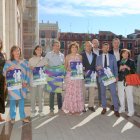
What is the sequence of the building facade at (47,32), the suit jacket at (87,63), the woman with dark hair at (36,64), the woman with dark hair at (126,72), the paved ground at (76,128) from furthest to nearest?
the building facade at (47,32) < the suit jacket at (87,63) < the woman with dark hair at (126,72) < the woman with dark hair at (36,64) < the paved ground at (76,128)

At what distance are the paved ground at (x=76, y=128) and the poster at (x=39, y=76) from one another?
32.5 inches

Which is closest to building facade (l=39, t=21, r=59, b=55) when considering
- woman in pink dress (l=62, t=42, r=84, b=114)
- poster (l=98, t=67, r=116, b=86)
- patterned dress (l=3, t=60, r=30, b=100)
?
woman in pink dress (l=62, t=42, r=84, b=114)

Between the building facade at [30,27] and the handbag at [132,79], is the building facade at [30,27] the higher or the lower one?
the higher one

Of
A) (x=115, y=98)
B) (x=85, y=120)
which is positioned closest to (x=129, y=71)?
(x=115, y=98)

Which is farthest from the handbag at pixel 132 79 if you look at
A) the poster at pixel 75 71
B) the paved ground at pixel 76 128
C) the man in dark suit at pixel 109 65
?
the poster at pixel 75 71

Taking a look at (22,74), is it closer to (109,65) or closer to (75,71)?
(75,71)

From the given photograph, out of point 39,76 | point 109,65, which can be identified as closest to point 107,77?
point 109,65

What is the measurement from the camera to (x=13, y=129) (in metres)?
8.02

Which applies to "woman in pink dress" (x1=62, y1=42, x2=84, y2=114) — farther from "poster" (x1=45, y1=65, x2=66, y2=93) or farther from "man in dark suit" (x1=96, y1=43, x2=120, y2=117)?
"man in dark suit" (x1=96, y1=43, x2=120, y2=117)

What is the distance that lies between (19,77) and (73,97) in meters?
1.66

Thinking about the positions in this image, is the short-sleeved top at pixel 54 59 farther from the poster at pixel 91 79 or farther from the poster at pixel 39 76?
the poster at pixel 91 79

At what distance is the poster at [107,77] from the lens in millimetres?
9516

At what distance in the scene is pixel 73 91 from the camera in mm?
9789

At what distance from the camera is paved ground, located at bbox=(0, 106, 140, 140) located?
728cm
